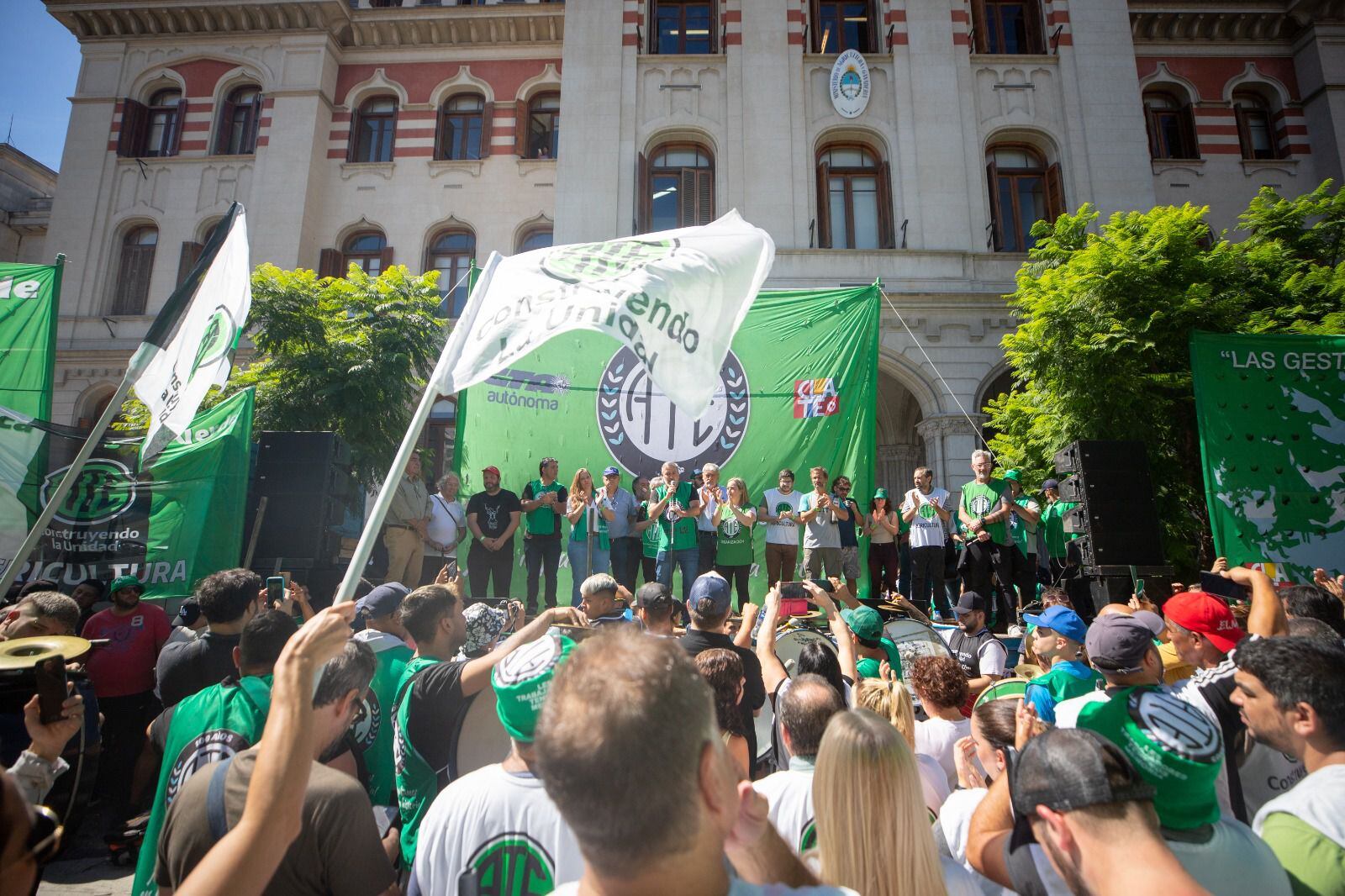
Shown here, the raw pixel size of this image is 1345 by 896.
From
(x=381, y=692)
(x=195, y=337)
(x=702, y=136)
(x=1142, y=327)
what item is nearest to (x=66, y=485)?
(x=195, y=337)

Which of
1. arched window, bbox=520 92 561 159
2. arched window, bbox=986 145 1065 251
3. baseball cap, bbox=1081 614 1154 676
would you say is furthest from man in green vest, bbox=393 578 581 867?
arched window, bbox=520 92 561 159

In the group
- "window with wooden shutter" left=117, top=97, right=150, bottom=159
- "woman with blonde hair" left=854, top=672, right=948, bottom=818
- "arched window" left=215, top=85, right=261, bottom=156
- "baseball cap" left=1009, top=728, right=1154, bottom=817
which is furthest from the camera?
"arched window" left=215, top=85, right=261, bottom=156

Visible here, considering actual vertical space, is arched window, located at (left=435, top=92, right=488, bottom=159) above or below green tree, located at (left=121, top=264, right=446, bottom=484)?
above

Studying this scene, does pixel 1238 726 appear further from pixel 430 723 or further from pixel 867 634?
pixel 430 723

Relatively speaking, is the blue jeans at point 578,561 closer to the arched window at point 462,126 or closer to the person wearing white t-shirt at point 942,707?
the person wearing white t-shirt at point 942,707

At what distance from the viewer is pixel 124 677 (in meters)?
5.95

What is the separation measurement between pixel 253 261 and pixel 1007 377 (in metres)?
17.5

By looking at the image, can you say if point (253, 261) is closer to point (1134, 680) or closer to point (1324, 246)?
point (1134, 680)

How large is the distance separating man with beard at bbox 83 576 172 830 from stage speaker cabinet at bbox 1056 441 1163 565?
28.5 feet

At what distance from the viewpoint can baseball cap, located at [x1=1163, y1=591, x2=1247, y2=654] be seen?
3.93m

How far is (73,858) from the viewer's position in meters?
5.07

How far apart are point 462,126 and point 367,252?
13.9 ft

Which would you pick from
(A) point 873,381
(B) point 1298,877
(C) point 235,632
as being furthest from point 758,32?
(B) point 1298,877

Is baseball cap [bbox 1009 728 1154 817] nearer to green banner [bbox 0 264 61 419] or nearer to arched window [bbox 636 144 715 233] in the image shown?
green banner [bbox 0 264 61 419]
